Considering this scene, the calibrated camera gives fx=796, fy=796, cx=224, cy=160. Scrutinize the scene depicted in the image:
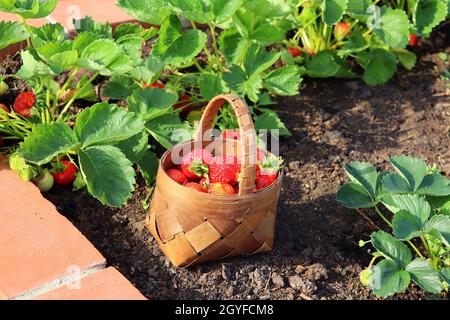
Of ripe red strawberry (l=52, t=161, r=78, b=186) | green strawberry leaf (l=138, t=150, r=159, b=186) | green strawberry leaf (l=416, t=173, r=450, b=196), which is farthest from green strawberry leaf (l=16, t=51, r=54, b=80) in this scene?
green strawberry leaf (l=416, t=173, r=450, b=196)

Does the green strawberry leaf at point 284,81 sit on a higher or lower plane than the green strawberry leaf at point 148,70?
lower

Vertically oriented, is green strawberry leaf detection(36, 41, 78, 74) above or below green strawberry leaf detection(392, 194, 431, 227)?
above

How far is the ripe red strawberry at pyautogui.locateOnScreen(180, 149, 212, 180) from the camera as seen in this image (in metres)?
1.97

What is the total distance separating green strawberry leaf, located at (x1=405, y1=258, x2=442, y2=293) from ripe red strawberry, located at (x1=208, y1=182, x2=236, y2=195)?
0.48m

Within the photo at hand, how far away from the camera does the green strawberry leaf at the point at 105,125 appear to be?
6.58ft

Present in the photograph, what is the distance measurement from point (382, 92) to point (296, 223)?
88 centimetres

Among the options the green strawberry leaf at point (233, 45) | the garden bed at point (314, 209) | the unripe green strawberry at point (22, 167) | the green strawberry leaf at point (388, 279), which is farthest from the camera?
the green strawberry leaf at point (233, 45)

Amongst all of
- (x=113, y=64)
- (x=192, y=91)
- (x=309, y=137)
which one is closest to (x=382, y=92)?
(x=309, y=137)

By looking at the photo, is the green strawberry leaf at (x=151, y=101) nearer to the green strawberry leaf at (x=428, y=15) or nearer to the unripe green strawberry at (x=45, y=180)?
the unripe green strawberry at (x=45, y=180)

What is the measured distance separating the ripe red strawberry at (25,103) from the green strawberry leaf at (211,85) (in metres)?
0.50

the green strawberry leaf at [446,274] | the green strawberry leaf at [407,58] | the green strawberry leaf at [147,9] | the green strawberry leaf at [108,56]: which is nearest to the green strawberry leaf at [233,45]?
the green strawberry leaf at [147,9]

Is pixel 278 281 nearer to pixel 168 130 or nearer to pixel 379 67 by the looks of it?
pixel 168 130

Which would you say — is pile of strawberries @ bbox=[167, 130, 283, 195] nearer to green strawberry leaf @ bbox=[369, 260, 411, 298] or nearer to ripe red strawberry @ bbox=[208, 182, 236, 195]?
ripe red strawberry @ bbox=[208, 182, 236, 195]

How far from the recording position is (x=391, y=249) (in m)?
2.01
